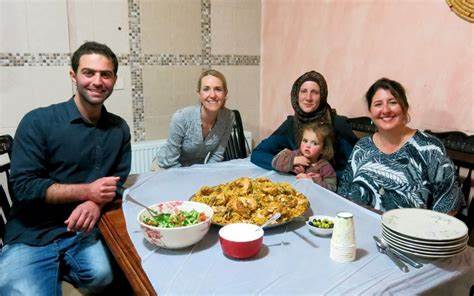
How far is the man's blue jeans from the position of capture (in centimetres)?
139

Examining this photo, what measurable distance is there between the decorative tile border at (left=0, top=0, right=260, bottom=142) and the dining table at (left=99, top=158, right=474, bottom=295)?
68.6 inches

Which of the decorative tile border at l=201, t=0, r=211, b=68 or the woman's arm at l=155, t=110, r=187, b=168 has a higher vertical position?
the decorative tile border at l=201, t=0, r=211, b=68

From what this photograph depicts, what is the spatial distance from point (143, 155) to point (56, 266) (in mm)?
1590

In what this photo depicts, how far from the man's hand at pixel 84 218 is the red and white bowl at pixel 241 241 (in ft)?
1.96

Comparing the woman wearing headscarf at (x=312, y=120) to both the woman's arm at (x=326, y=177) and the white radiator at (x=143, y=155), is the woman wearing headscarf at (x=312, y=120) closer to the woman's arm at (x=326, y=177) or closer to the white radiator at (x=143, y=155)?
the woman's arm at (x=326, y=177)

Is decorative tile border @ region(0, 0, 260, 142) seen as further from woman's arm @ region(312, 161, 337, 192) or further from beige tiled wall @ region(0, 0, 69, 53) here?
woman's arm @ region(312, 161, 337, 192)

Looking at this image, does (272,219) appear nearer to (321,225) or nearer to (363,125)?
(321,225)

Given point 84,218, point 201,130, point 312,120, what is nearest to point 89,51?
point 84,218

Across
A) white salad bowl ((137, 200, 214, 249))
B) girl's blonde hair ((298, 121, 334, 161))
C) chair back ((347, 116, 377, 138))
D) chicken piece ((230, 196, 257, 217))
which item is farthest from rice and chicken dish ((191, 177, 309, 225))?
chair back ((347, 116, 377, 138))

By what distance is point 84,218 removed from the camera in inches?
57.1

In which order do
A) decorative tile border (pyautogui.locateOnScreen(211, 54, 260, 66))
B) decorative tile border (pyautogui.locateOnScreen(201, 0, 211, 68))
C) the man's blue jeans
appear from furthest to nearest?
1. decorative tile border (pyautogui.locateOnScreen(211, 54, 260, 66))
2. decorative tile border (pyautogui.locateOnScreen(201, 0, 211, 68))
3. the man's blue jeans

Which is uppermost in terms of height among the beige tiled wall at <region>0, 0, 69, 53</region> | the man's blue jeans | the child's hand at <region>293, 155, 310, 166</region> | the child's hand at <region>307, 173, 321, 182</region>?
the beige tiled wall at <region>0, 0, 69, 53</region>

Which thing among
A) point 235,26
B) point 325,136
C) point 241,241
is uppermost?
point 235,26

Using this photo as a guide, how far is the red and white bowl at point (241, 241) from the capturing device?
1056 mm
